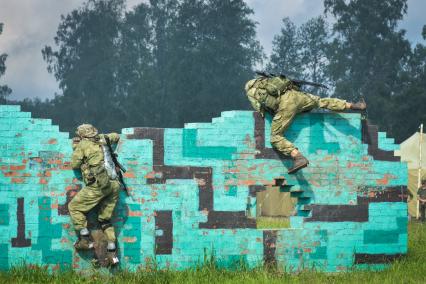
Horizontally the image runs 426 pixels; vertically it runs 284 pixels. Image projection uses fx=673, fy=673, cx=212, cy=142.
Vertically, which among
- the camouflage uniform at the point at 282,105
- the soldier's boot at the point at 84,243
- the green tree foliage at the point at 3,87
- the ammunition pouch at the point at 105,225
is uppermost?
the green tree foliage at the point at 3,87

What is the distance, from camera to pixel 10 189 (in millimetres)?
10820

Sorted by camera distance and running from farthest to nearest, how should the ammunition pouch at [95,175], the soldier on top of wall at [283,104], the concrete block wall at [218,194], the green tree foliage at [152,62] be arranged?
the green tree foliage at [152,62], the soldier on top of wall at [283,104], the concrete block wall at [218,194], the ammunition pouch at [95,175]

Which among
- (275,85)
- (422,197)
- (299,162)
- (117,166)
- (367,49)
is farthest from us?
(367,49)

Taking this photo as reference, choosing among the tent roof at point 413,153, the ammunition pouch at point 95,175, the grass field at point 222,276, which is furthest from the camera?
the tent roof at point 413,153

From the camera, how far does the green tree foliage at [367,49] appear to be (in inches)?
1906

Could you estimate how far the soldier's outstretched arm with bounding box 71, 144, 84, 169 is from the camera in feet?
35.1

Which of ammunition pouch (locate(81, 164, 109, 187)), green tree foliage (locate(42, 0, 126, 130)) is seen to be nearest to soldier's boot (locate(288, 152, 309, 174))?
ammunition pouch (locate(81, 164, 109, 187))

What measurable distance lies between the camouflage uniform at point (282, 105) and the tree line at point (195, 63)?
3315 cm

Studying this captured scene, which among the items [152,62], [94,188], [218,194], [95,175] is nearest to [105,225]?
[94,188]

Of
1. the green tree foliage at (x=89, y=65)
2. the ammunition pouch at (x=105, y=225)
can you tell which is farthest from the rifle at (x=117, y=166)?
the green tree foliage at (x=89, y=65)

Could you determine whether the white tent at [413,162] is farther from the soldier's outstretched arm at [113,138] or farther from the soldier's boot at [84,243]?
Answer: the soldier's boot at [84,243]

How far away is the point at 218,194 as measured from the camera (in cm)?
1152

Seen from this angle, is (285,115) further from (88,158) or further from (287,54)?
(287,54)

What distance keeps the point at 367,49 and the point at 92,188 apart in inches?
1686
